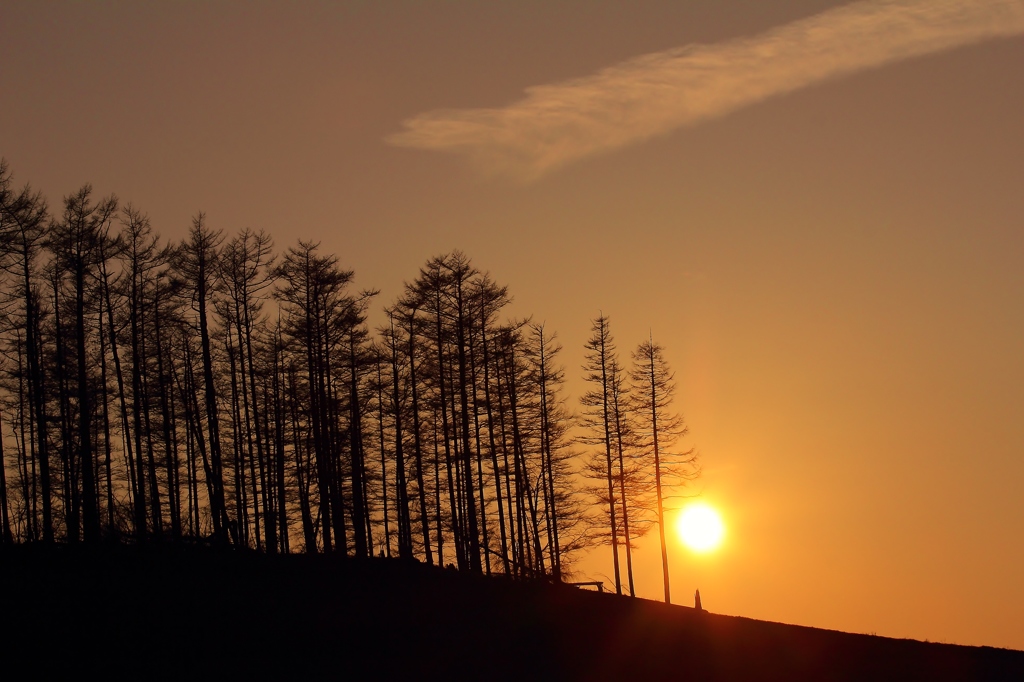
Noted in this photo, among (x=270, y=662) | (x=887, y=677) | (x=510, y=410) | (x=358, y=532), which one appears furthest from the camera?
(x=510, y=410)

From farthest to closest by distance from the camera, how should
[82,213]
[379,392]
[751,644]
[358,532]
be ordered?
[379,392] < [358,532] < [82,213] < [751,644]

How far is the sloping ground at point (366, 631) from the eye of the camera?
2084 cm

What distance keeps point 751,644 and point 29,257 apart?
27.3 m

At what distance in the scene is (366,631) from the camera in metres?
24.5

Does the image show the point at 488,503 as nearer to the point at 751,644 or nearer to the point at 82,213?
the point at 751,644

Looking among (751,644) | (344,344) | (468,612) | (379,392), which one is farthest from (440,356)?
(751,644)

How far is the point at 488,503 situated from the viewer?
4388 centimetres

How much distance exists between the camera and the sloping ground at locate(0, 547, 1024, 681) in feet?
68.4

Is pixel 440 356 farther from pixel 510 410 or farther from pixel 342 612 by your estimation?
pixel 342 612

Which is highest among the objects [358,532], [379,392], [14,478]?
[379,392]

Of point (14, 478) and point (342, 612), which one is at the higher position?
point (14, 478)

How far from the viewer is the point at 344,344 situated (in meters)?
39.5

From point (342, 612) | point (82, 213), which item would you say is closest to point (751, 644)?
point (342, 612)

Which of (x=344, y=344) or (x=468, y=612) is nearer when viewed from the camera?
(x=468, y=612)
